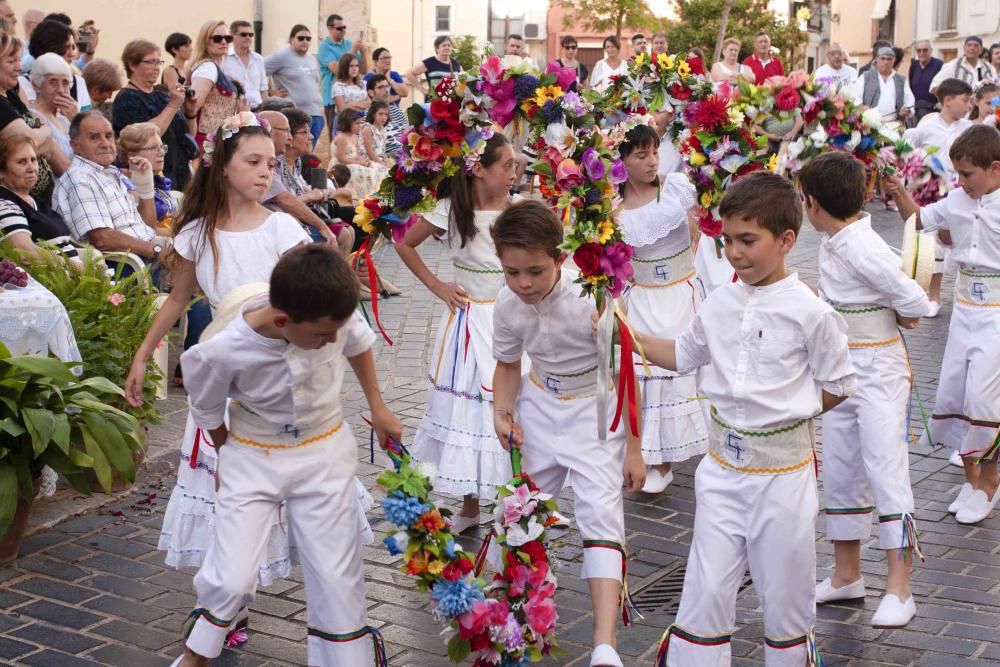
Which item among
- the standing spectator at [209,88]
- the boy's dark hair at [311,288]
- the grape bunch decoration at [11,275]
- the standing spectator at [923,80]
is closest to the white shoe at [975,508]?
the boy's dark hair at [311,288]

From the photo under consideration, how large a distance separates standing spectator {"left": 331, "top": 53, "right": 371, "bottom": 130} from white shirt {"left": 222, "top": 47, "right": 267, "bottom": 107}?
210cm

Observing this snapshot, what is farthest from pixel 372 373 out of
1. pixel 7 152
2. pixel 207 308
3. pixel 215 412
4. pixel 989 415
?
pixel 207 308

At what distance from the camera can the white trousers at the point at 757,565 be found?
4.42m

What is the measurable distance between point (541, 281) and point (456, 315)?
1813 mm

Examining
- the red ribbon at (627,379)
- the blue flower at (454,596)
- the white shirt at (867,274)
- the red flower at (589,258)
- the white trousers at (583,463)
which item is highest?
the red flower at (589,258)

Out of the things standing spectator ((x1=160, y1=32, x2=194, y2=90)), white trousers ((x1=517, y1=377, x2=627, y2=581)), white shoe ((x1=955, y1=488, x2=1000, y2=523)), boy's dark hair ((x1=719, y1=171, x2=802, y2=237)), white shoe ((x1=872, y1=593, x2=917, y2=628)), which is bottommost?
white shoe ((x1=955, y1=488, x2=1000, y2=523))

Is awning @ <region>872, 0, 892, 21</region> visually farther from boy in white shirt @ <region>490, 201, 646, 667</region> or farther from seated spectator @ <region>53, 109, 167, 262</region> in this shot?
boy in white shirt @ <region>490, 201, 646, 667</region>

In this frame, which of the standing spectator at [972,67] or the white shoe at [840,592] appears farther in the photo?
the standing spectator at [972,67]

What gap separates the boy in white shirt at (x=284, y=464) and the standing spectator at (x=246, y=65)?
1045 centimetres

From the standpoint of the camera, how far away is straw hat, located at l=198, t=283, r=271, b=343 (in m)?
4.50

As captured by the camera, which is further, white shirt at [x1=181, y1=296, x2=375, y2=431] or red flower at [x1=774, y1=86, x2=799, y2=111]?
red flower at [x1=774, y1=86, x2=799, y2=111]

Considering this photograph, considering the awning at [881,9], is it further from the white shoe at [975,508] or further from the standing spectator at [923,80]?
the white shoe at [975,508]

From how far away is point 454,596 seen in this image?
440cm

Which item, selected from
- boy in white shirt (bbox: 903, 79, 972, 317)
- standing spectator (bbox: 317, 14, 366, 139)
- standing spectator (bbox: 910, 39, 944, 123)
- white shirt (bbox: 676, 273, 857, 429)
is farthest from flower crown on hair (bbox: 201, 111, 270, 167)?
standing spectator (bbox: 910, 39, 944, 123)
